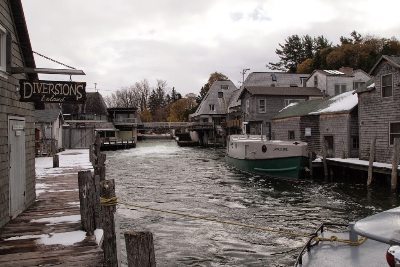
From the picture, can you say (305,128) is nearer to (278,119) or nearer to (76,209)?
(278,119)

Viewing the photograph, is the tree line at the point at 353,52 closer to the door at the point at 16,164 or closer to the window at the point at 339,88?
the window at the point at 339,88

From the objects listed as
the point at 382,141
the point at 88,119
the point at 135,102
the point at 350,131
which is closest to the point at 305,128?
the point at 350,131

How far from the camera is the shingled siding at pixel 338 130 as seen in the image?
28.8m

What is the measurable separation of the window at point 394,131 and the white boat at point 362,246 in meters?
17.5

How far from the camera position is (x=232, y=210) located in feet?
57.6

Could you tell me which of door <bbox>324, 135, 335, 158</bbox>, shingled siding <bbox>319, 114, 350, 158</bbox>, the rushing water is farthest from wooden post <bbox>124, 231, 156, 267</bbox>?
door <bbox>324, 135, 335, 158</bbox>

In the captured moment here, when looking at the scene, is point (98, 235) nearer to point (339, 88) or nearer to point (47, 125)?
point (47, 125)

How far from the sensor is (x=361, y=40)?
77188 mm

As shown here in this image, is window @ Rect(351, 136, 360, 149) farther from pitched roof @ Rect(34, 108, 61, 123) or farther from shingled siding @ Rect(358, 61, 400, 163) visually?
pitched roof @ Rect(34, 108, 61, 123)

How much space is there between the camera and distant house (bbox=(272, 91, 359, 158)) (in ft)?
94.2

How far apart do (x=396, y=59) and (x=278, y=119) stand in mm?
16575

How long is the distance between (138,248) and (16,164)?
24.6 feet

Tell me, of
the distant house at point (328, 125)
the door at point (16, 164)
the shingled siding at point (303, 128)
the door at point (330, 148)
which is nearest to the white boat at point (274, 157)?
the distant house at point (328, 125)

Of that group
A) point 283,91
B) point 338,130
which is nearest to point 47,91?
point 338,130
